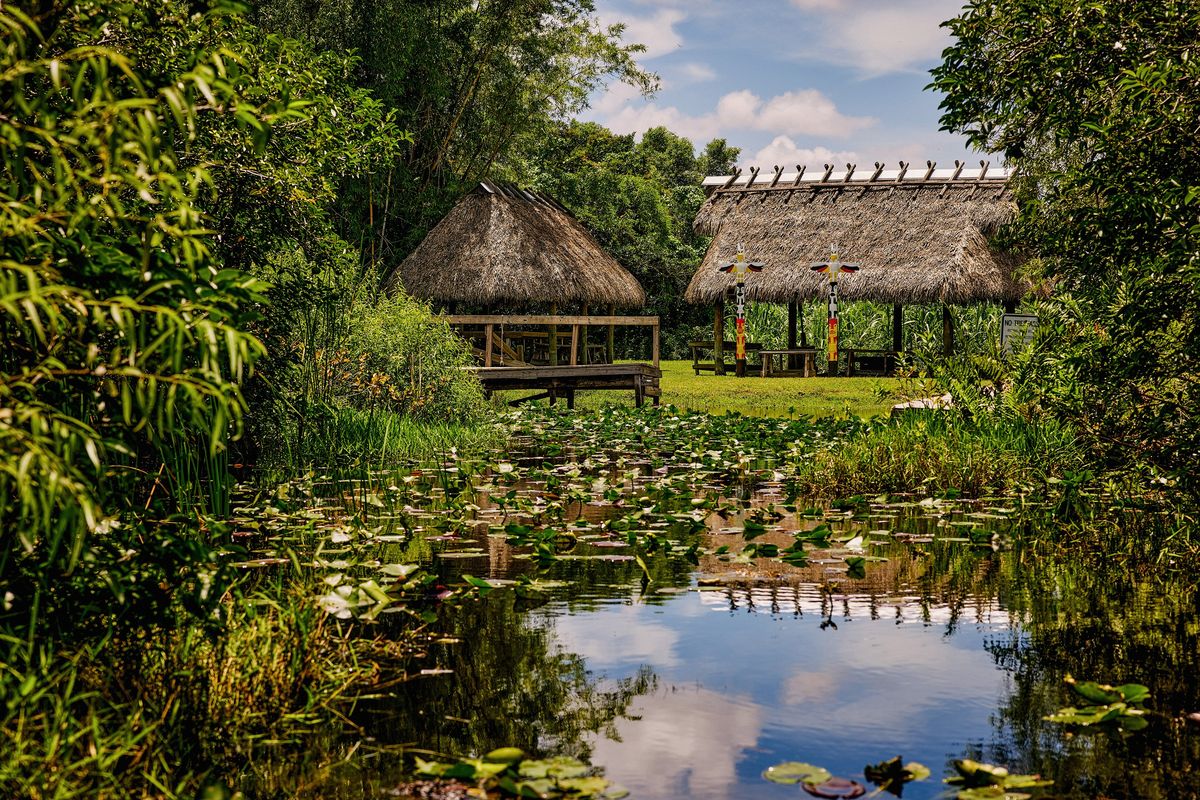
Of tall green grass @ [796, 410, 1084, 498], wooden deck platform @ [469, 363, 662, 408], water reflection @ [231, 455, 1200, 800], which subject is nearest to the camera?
water reflection @ [231, 455, 1200, 800]

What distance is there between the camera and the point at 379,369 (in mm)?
13109

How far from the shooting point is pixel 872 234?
29.3 m

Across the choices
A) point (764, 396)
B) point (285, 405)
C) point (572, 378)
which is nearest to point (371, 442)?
point (285, 405)

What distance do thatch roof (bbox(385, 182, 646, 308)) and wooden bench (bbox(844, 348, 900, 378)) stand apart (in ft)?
18.9

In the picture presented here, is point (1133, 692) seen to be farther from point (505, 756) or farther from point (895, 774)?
point (505, 756)

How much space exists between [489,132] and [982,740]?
24.0 m

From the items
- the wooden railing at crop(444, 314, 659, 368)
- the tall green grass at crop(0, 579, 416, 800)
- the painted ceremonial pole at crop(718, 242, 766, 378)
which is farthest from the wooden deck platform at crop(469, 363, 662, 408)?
the tall green grass at crop(0, 579, 416, 800)

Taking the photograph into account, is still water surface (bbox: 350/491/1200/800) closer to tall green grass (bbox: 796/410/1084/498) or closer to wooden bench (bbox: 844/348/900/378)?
→ tall green grass (bbox: 796/410/1084/498)

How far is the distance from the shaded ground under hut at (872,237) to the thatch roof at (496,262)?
14.2 ft

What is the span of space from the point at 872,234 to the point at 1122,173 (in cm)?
2382

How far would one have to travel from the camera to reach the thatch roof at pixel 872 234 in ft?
90.8

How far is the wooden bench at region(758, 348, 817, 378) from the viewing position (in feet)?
88.8

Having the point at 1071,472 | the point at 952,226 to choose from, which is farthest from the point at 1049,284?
the point at 1071,472

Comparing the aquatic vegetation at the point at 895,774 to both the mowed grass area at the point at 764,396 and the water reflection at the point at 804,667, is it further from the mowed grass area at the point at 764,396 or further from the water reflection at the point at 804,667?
the mowed grass area at the point at 764,396
